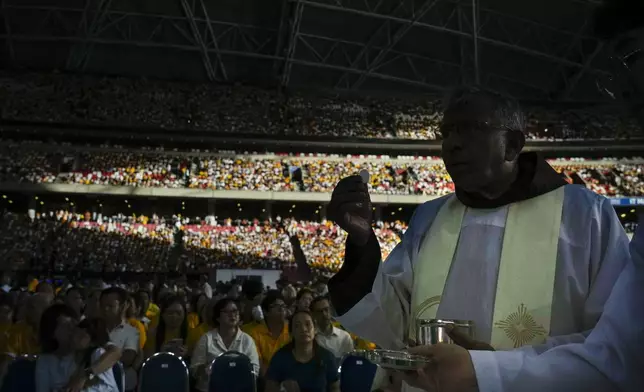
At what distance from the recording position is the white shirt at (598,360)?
119 cm

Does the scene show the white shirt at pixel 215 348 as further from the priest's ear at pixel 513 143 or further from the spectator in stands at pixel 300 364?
the priest's ear at pixel 513 143

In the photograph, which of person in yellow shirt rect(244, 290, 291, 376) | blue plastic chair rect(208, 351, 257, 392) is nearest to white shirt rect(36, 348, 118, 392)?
blue plastic chair rect(208, 351, 257, 392)

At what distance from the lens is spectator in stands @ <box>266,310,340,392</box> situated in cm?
559

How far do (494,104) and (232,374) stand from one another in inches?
171

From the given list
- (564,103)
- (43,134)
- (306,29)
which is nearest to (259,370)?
(306,29)

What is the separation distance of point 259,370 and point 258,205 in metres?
34.9

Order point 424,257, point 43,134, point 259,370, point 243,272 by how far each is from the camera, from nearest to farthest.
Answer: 1. point 424,257
2. point 259,370
3. point 243,272
4. point 43,134

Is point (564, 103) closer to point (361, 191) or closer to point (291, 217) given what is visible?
point (291, 217)

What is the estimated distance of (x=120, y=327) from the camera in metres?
6.75

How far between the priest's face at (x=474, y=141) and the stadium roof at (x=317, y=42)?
29.6 metres

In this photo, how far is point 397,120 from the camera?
44625 mm

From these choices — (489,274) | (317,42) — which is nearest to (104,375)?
(489,274)

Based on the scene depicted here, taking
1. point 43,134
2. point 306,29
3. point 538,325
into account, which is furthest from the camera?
point 43,134

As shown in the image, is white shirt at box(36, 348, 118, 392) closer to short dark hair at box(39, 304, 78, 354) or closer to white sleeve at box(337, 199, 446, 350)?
short dark hair at box(39, 304, 78, 354)
